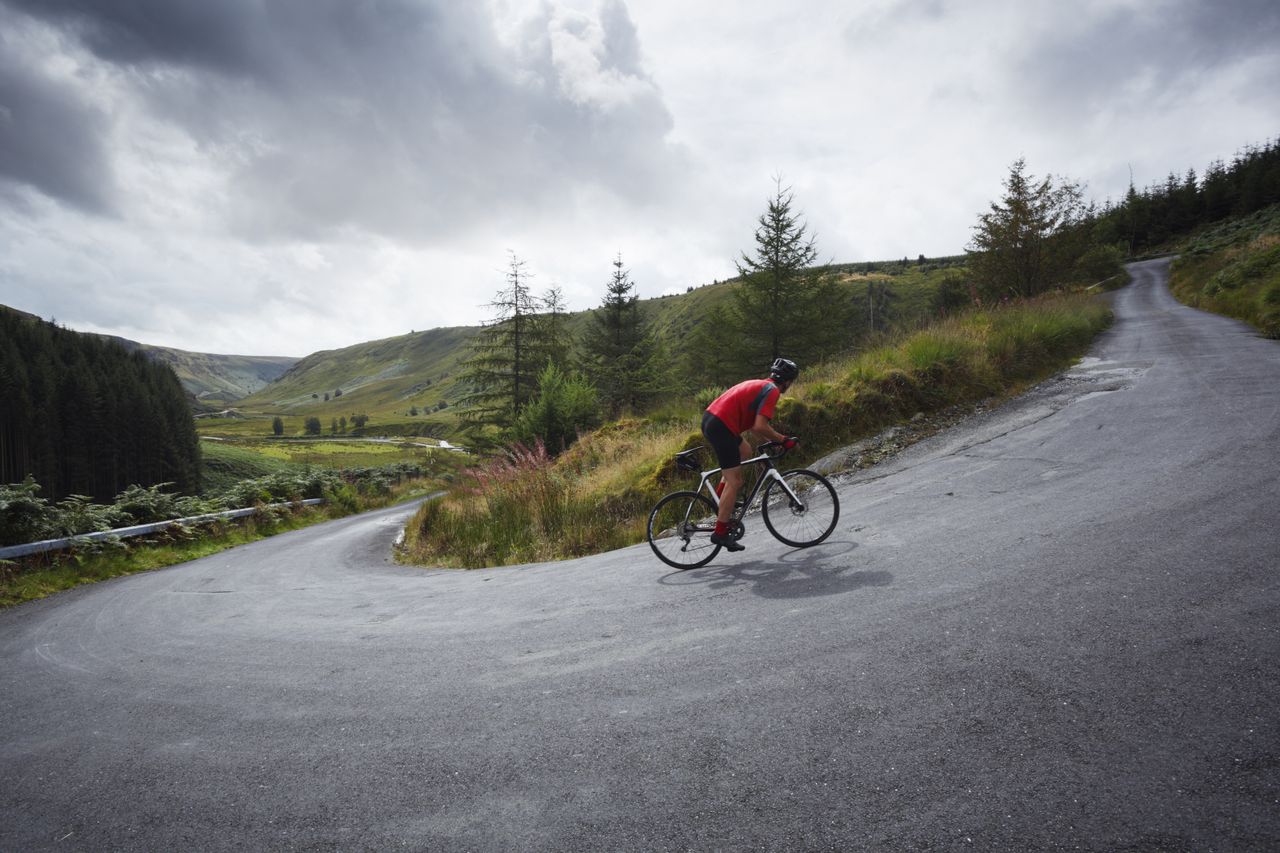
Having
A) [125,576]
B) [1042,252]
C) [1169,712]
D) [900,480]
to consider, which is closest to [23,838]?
[1169,712]

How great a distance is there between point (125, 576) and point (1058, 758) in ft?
46.8

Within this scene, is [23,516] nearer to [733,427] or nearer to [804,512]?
[733,427]

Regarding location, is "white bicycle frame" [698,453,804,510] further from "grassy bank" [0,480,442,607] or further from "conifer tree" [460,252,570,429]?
"conifer tree" [460,252,570,429]

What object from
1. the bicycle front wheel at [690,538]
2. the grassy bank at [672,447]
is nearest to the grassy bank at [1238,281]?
the grassy bank at [672,447]

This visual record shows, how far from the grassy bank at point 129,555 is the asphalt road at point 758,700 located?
330cm

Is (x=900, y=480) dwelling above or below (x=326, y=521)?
above

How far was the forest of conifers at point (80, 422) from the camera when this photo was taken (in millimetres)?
53719

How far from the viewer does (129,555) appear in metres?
11.3

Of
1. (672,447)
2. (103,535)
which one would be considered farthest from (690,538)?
(103,535)

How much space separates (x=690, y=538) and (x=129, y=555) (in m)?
12.7

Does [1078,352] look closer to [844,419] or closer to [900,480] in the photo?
[844,419]

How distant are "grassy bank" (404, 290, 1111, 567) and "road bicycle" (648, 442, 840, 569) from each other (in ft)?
8.49

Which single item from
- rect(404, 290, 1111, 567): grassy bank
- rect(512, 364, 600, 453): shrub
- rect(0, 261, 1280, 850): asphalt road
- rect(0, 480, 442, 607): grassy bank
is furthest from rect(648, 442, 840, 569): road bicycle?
rect(512, 364, 600, 453): shrub

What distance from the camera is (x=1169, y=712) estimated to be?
2514mm
